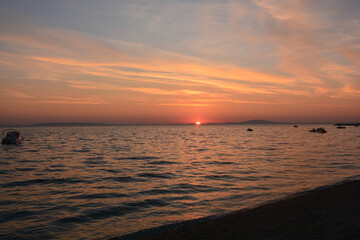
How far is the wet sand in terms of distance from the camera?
7738mm

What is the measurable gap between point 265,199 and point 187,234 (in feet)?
23.8

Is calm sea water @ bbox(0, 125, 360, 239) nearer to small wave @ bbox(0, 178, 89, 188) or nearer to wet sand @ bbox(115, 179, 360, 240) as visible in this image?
small wave @ bbox(0, 178, 89, 188)

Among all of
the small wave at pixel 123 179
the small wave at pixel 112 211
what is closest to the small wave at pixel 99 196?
the small wave at pixel 112 211

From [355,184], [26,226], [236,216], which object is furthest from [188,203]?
[355,184]

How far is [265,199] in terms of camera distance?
14.4 metres

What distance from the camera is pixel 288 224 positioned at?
28.4 feet

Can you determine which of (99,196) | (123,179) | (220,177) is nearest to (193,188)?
(220,177)

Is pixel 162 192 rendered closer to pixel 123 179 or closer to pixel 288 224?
pixel 123 179

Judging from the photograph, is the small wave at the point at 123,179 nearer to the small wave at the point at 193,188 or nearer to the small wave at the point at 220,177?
the small wave at the point at 193,188

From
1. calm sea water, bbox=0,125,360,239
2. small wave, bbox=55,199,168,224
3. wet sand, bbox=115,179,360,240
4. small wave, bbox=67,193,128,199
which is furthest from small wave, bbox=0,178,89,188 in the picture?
wet sand, bbox=115,179,360,240

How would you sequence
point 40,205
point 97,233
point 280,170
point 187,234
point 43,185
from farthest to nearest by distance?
1. point 280,170
2. point 43,185
3. point 40,205
4. point 97,233
5. point 187,234

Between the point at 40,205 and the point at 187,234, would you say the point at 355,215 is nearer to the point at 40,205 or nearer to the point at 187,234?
the point at 187,234

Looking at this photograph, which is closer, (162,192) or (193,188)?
(162,192)

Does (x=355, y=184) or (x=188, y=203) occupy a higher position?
(x=355, y=184)
